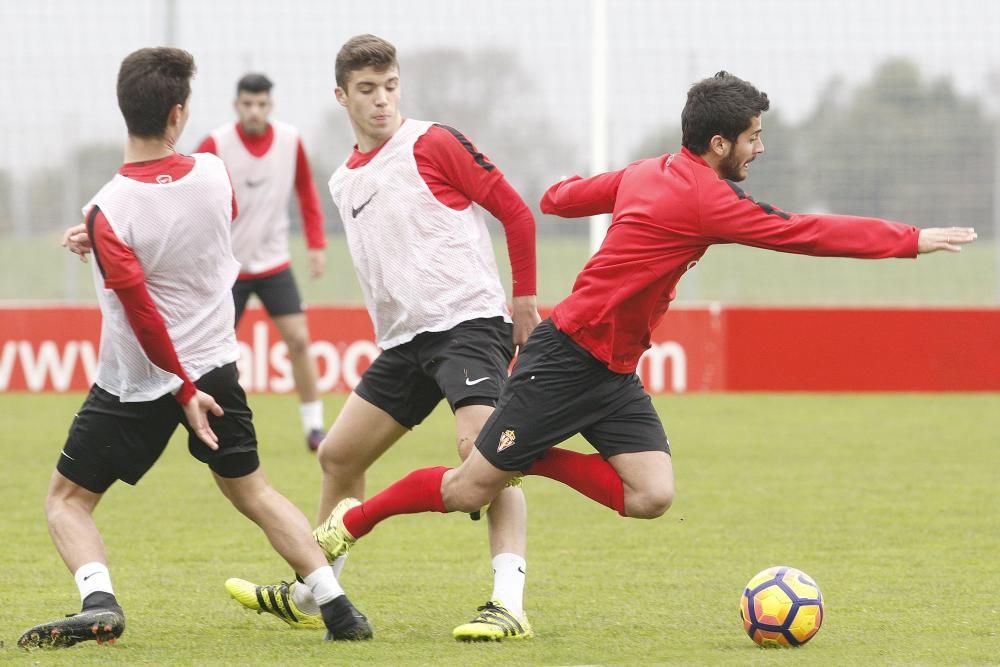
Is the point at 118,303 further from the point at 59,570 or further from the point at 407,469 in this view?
the point at 407,469

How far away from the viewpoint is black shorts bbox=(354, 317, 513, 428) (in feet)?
17.1

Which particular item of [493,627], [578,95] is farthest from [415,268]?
[578,95]

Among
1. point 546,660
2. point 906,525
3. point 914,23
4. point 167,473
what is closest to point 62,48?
point 167,473

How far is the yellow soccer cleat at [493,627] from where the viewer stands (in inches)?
192

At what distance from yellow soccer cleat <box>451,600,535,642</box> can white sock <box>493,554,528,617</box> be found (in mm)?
28

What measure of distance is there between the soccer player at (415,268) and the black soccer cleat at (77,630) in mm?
658

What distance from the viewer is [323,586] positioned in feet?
16.1

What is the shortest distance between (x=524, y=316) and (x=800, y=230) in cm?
115

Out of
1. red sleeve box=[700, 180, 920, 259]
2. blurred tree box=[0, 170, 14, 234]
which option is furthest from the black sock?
blurred tree box=[0, 170, 14, 234]

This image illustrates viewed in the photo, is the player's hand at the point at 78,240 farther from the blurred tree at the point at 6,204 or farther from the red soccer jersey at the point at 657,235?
the blurred tree at the point at 6,204

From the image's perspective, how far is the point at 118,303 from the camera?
15.6 ft

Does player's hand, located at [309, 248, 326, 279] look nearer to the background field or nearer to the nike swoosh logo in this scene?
the background field

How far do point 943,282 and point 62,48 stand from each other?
8.09 meters

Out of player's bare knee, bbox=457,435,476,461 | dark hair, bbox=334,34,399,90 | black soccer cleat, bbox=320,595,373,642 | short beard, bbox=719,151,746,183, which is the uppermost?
dark hair, bbox=334,34,399,90
